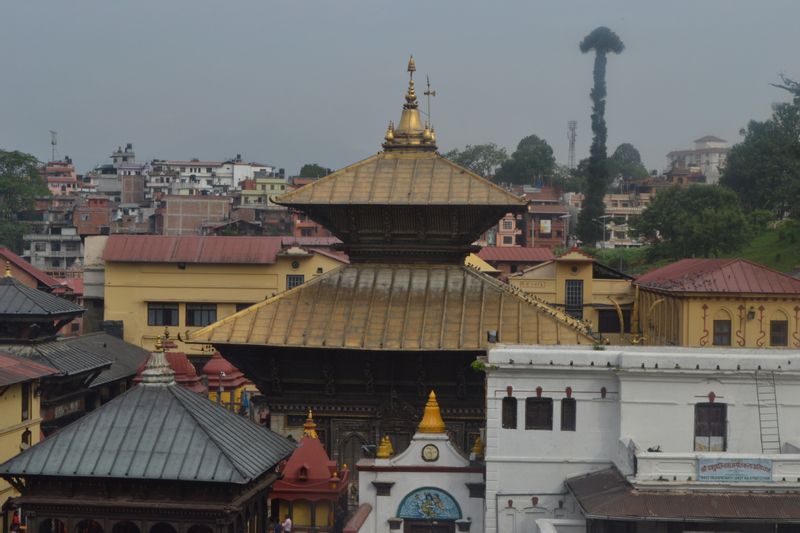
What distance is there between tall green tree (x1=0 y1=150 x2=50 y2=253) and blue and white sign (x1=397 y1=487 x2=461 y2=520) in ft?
324

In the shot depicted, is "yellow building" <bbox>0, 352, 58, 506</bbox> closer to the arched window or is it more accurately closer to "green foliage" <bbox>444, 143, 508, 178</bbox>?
the arched window

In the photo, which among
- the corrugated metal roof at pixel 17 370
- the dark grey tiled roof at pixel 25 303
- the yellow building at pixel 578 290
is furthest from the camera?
the yellow building at pixel 578 290

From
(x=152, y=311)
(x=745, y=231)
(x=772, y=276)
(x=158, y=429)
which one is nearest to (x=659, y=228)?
(x=745, y=231)

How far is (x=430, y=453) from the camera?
25625mm

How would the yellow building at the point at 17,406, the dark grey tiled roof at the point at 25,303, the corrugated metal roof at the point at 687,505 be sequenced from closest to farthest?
the corrugated metal roof at the point at 687,505 → the yellow building at the point at 17,406 → the dark grey tiled roof at the point at 25,303

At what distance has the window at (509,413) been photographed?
1004 inches

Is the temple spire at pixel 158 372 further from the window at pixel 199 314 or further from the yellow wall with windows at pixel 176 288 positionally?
the window at pixel 199 314

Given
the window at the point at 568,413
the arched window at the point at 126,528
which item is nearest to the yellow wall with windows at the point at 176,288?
the window at the point at 568,413

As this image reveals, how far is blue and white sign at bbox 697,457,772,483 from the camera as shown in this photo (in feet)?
75.8

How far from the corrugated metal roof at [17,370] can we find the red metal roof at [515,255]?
51.1 m

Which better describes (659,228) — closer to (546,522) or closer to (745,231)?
(745,231)

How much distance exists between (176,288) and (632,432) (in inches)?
1760

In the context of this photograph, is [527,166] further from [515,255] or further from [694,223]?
[694,223]

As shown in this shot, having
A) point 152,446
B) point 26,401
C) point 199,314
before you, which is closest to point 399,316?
point 152,446
